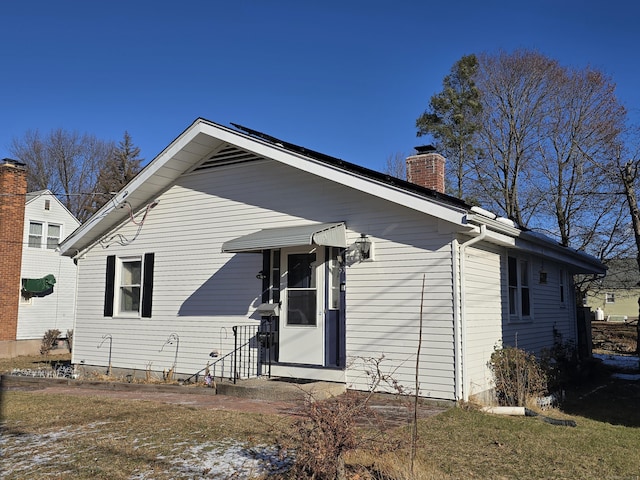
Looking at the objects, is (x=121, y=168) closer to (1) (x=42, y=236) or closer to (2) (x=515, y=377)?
(1) (x=42, y=236)

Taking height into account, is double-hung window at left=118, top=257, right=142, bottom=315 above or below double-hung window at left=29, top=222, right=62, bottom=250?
below

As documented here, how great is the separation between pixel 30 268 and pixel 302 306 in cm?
1641

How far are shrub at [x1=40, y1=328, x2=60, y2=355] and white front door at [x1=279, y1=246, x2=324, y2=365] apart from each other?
14912 mm

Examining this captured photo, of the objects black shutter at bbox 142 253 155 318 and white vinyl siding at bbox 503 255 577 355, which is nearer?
white vinyl siding at bbox 503 255 577 355

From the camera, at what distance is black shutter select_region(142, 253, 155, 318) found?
1252 cm

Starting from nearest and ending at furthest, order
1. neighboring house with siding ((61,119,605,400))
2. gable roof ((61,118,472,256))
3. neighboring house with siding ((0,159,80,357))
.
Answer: gable roof ((61,118,472,256)) → neighboring house with siding ((61,119,605,400)) → neighboring house with siding ((0,159,80,357))

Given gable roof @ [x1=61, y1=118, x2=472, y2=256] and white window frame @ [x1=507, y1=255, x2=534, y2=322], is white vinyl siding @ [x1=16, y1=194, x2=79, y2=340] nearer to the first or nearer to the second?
gable roof @ [x1=61, y1=118, x2=472, y2=256]

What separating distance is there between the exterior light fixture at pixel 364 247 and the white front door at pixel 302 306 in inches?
31.0

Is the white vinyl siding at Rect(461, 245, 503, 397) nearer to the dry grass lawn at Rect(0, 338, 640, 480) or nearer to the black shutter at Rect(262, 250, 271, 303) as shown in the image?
the dry grass lawn at Rect(0, 338, 640, 480)

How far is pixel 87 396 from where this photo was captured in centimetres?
999

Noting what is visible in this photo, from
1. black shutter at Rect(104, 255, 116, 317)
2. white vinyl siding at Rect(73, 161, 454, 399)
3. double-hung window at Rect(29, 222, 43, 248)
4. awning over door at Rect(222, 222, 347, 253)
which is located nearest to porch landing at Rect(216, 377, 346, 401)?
white vinyl siding at Rect(73, 161, 454, 399)

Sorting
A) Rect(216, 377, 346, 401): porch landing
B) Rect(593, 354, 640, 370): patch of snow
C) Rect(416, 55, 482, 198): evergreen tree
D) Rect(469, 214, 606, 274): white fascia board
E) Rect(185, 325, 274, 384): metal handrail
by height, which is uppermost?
Rect(416, 55, 482, 198): evergreen tree

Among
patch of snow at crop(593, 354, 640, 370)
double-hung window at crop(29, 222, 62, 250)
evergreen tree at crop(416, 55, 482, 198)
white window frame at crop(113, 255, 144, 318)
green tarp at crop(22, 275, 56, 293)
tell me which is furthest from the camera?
evergreen tree at crop(416, 55, 482, 198)

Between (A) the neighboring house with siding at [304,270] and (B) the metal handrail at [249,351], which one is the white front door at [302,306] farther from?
(B) the metal handrail at [249,351]
